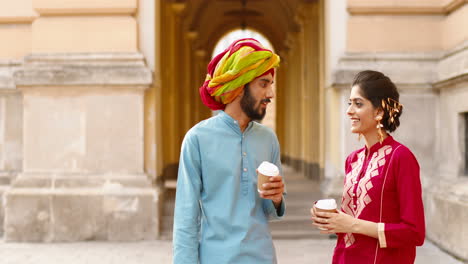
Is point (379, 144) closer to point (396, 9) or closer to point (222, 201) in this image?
point (222, 201)

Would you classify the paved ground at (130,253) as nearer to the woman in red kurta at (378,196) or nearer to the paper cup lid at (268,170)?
the woman in red kurta at (378,196)

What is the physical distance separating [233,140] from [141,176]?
14.0 feet

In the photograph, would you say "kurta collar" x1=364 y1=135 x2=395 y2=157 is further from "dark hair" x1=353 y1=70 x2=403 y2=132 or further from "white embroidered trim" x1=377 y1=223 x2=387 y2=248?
"white embroidered trim" x1=377 y1=223 x2=387 y2=248

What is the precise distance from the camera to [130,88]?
6480 mm

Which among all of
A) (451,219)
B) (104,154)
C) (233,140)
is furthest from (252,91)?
(104,154)

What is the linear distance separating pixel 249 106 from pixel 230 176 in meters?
0.33

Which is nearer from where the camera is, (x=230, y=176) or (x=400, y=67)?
(x=230, y=176)

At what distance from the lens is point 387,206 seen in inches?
84.0

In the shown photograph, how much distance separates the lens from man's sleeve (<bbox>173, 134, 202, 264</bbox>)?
2221 mm

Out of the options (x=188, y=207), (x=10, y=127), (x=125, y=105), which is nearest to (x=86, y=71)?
(x=125, y=105)

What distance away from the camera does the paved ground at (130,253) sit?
5402 millimetres

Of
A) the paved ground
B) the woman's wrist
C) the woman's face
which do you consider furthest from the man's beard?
the paved ground

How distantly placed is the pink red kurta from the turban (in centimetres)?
61

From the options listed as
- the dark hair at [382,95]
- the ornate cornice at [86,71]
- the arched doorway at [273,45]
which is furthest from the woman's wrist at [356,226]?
the arched doorway at [273,45]
